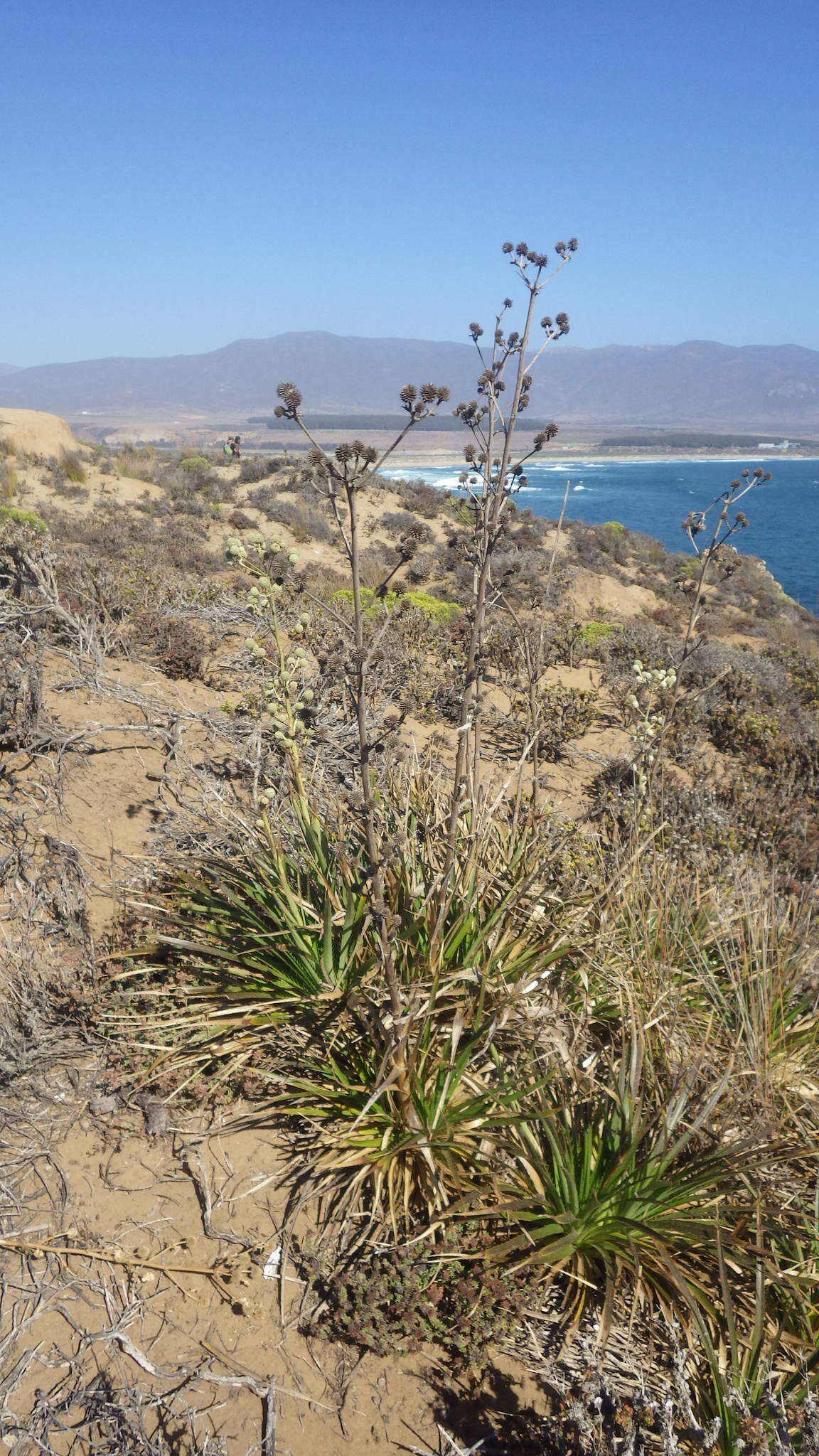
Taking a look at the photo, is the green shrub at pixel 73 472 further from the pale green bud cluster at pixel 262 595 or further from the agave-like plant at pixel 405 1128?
the agave-like plant at pixel 405 1128

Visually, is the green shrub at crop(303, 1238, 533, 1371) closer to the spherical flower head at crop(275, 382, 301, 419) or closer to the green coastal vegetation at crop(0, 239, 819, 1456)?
the green coastal vegetation at crop(0, 239, 819, 1456)

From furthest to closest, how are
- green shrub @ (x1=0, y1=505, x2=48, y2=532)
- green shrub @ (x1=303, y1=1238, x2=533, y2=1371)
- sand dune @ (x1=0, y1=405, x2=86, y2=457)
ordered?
sand dune @ (x1=0, y1=405, x2=86, y2=457), green shrub @ (x1=0, y1=505, x2=48, y2=532), green shrub @ (x1=303, y1=1238, x2=533, y2=1371)

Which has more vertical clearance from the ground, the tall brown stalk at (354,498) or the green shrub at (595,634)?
the tall brown stalk at (354,498)

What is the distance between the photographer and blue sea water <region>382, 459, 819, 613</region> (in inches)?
1651

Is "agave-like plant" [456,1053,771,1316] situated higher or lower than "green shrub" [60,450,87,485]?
lower

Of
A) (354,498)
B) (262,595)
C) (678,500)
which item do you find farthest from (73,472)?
(678,500)

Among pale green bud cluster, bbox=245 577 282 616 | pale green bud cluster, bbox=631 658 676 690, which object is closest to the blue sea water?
pale green bud cluster, bbox=631 658 676 690

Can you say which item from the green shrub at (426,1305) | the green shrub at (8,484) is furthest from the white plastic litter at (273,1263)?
the green shrub at (8,484)

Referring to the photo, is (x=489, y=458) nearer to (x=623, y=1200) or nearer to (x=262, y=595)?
(x=262, y=595)

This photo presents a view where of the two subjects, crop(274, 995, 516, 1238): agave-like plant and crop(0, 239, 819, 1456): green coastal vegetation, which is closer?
crop(0, 239, 819, 1456): green coastal vegetation

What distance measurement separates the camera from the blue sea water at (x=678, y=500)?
41938 mm

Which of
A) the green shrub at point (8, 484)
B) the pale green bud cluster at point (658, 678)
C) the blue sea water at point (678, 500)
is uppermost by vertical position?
the green shrub at point (8, 484)

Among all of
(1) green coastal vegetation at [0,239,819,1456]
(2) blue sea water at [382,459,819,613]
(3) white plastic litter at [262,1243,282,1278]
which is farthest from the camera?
(2) blue sea water at [382,459,819,613]

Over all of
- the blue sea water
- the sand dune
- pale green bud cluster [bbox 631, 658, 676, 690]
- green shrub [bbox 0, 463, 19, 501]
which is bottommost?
the blue sea water
